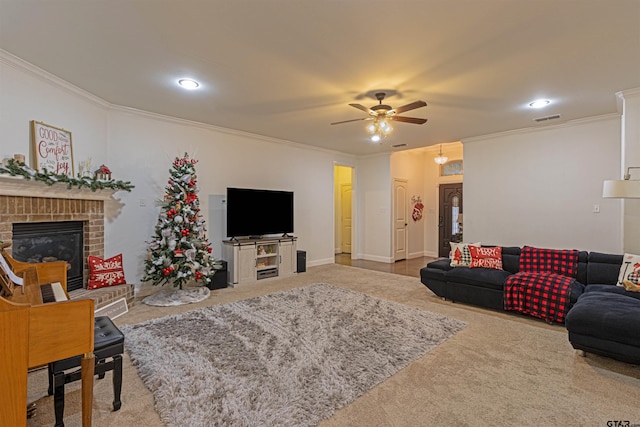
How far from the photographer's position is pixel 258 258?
5.85 meters

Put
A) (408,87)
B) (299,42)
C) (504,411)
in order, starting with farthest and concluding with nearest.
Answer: (408,87) < (299,42) < (504,411)

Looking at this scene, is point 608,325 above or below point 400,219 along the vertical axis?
below

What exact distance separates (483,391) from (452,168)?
275 inches

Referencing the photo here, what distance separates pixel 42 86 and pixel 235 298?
132 inches

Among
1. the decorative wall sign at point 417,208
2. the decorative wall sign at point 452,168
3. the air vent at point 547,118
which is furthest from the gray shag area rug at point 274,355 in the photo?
the decorative wall sign at point 452,168

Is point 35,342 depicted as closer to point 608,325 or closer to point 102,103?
point 102,103

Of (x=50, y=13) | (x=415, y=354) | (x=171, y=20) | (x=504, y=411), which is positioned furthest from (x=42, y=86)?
(x=504, y=411)

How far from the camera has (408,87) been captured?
12.0 feet

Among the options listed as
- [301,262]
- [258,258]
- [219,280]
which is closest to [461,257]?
[301,262]

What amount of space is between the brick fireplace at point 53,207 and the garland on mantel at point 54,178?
0.10 metres

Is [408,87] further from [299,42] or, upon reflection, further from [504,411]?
[504,411]

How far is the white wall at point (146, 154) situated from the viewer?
10.3ft

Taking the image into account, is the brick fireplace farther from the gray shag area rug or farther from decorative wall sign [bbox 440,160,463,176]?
decorative wall sign [bbox 440,160,463,176]

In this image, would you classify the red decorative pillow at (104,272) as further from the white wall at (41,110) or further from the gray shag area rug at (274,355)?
the white wall at (41,110)
